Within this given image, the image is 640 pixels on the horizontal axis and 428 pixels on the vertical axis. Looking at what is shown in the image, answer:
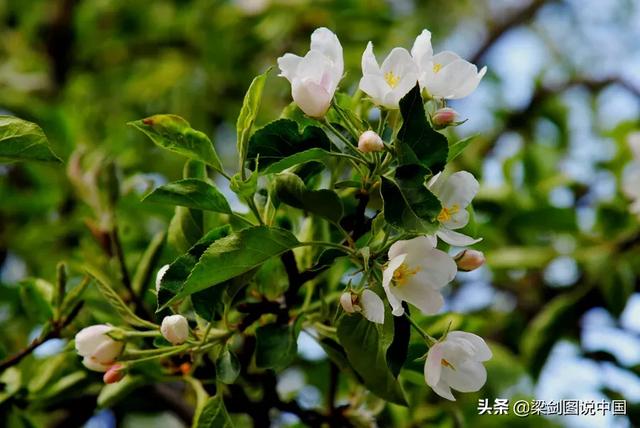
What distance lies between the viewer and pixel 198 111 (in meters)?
2.55

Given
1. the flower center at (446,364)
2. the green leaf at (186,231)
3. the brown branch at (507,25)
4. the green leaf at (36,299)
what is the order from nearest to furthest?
1. the flower center at (446,364)
2. the green leaf at (186,231)
3. the green leaf at (36,299)
4. the brown branch at (507,25)

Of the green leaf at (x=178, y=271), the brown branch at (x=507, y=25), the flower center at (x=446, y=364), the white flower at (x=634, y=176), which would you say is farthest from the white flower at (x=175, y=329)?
the brown branch at (x=507, y=25)

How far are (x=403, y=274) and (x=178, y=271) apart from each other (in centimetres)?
22

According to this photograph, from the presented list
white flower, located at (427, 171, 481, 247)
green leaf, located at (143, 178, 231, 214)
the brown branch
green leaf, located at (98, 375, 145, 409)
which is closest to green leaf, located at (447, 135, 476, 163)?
white flower, located at (427, 171, 481, 247)

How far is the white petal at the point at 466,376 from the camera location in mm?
859

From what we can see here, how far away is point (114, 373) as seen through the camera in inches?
34.6

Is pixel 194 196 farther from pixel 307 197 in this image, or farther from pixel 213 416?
pixel 213 416

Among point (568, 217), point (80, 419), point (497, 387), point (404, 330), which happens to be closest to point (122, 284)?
point (80, 419)

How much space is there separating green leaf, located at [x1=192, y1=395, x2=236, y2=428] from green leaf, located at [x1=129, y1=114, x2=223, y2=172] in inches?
10.2

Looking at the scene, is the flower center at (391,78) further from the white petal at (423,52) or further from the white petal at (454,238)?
the white petal at (454,238)

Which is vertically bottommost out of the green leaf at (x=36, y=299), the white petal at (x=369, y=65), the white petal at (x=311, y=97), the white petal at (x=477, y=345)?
the green leaf at (x=36, y=299)

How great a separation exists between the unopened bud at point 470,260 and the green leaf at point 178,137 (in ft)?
0.86

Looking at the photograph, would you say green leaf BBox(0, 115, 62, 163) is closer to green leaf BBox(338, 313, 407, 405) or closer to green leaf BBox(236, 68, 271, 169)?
green leaf BBox(236, 68, 271, 169)

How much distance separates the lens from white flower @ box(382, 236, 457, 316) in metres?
0.80
